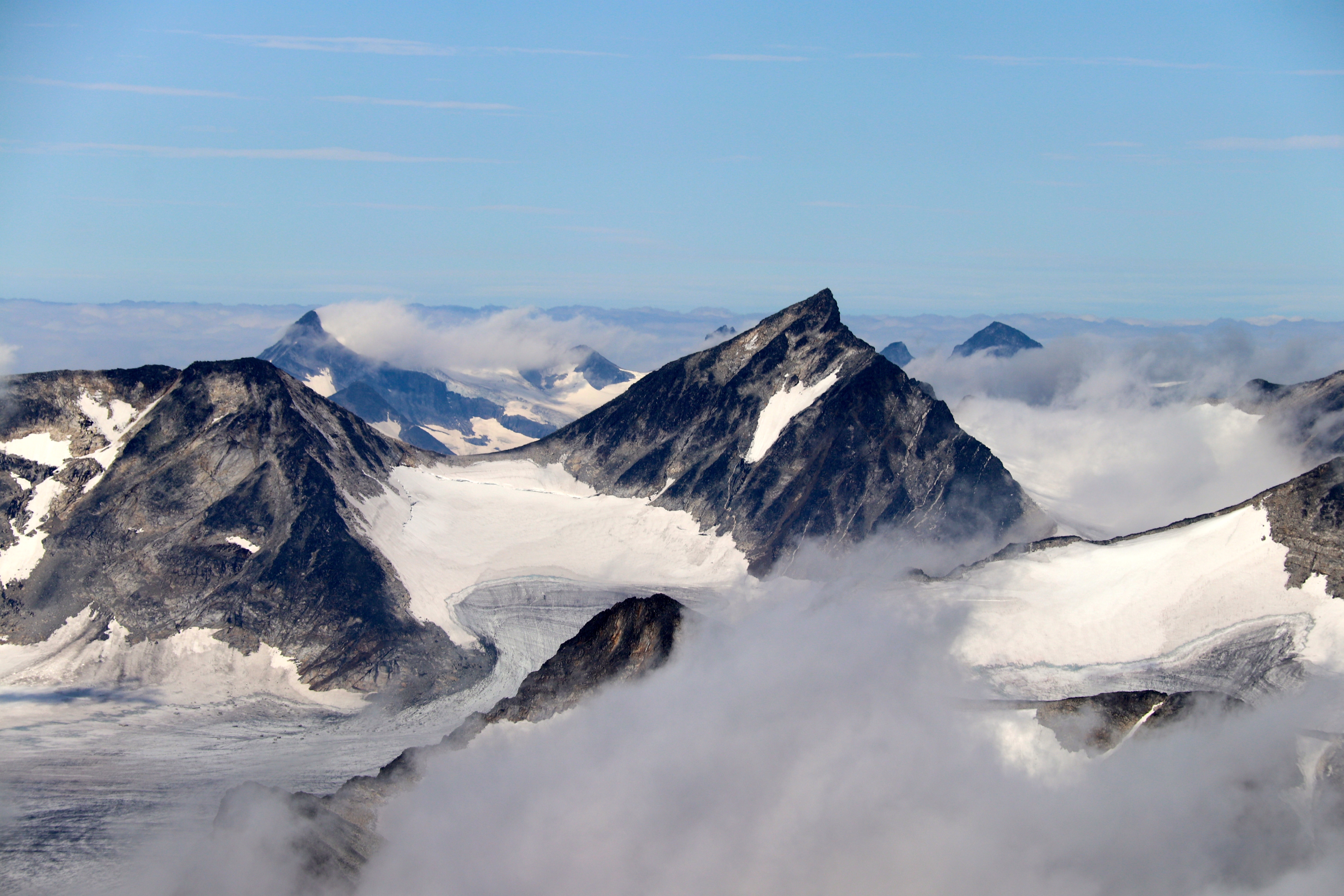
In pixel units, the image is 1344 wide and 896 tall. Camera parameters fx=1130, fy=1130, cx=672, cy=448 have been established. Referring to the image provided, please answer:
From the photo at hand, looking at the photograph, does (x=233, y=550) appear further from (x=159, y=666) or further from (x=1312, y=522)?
(x=1312, y=522)

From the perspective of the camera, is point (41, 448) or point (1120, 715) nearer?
point (1120, 715)

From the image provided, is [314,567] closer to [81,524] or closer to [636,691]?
[81,524]

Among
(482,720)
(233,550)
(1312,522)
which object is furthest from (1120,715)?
(233,550)

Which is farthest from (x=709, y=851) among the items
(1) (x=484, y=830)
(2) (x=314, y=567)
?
(2) (x=314, y=567)

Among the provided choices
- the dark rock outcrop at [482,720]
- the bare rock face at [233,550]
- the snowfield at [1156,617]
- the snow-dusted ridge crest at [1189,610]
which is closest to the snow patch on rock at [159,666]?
the bare rock face at [233,550]

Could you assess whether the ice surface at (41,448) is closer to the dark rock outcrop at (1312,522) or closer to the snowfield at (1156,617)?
the snowfield at (1156,617)

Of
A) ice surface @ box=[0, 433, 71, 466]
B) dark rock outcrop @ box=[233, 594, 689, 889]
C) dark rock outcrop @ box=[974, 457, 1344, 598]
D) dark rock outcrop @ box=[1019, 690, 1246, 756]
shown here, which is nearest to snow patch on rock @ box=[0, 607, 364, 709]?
ice surface @ box=[0, 433, 71, 466]

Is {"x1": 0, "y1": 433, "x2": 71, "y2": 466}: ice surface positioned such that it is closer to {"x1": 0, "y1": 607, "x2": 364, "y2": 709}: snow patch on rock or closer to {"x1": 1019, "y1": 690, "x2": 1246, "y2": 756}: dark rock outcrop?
{"x1": 0, "y1": 607, "x2": 364, "y2": 709}: snow patch on rock
